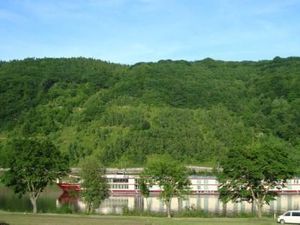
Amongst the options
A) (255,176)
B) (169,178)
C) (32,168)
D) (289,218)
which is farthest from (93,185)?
(289,218)

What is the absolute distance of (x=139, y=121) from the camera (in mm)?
187750

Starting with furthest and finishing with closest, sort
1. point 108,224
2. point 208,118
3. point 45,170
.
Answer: point 208,118, point 45,170, point 108,224

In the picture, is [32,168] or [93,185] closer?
[32,168]

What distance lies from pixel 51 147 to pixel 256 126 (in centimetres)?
14427

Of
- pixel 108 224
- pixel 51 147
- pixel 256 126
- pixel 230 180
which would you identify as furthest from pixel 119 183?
pixel 256 126

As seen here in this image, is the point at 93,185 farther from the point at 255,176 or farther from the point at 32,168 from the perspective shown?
the point at 255,176

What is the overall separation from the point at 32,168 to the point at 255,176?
2236cm

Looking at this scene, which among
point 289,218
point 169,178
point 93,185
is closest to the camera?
point 289,218

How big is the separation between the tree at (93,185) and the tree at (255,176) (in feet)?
43.8

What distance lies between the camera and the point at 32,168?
60094 mm

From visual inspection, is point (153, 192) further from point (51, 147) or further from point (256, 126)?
point (256, 126)

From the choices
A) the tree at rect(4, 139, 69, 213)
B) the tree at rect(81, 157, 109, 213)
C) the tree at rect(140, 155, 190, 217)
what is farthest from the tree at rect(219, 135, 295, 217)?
the tree at rect(4, 139, 69, 213)

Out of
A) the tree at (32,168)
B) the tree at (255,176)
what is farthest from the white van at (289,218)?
the tree at (32,168)

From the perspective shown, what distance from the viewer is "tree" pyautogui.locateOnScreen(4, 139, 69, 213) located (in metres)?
59.8
